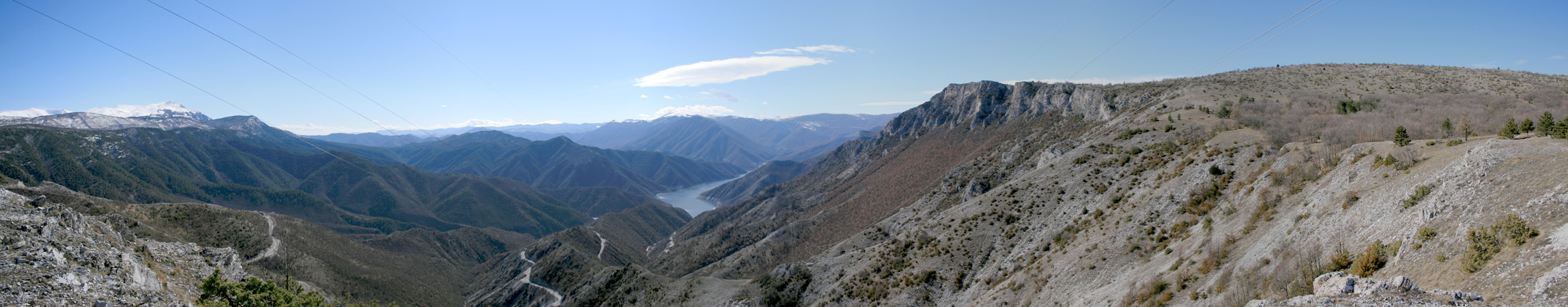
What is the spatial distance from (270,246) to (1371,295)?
117m

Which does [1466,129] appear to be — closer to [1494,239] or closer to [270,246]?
[1494,239]

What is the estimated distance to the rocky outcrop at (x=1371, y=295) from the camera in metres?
10.8

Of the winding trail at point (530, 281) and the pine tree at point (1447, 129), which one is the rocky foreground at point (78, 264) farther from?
the pine tree at point (1447, 129)

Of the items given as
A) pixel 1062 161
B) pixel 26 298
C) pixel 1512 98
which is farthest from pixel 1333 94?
pixel 26 298

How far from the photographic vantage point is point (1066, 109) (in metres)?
86.8

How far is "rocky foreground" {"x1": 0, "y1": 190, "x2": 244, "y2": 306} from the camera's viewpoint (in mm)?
26938

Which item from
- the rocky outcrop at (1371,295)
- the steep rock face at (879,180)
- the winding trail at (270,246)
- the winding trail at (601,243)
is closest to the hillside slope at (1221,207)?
the rocky outcrop at (1371,295)

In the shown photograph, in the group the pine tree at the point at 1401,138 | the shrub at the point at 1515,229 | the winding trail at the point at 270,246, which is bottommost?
the winding trail at the point at 270,246

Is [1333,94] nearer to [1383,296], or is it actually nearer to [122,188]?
[1383,296]

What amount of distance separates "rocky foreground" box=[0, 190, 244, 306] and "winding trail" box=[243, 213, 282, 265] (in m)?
A: 37.2

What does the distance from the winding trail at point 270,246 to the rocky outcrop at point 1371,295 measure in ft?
338

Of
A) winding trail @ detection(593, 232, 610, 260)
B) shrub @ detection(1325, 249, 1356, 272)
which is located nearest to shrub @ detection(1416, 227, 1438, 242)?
shrub @ detection(1325, 249, 1356, 272)

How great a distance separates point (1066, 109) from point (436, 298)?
115 m

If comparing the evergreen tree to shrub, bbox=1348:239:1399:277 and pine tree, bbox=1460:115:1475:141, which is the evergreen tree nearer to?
pine tree, bbox=1460:115:1475:141
